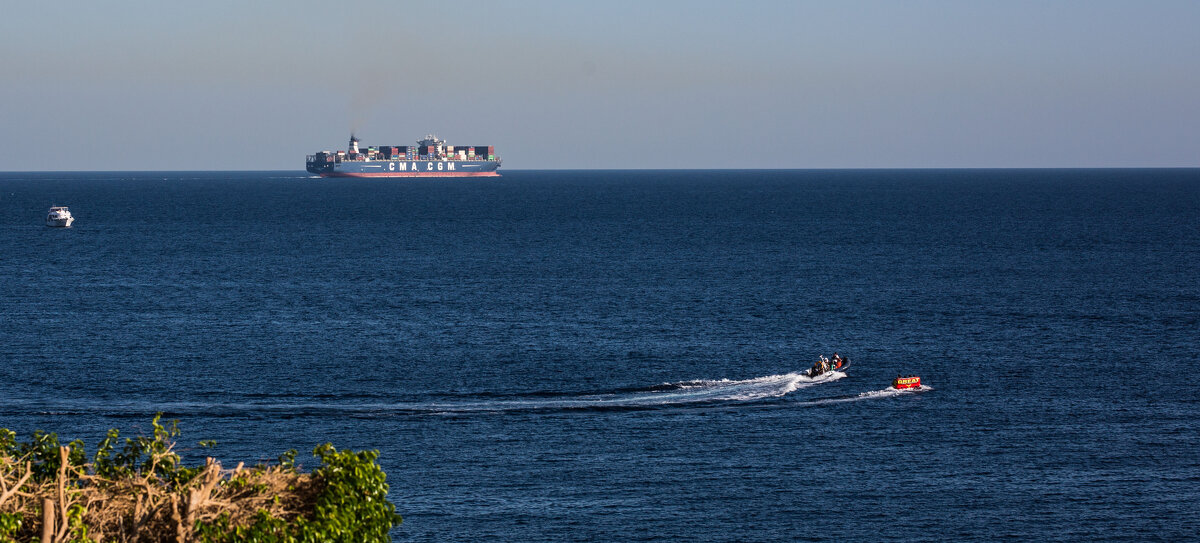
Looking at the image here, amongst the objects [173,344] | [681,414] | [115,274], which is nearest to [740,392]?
[681,414]

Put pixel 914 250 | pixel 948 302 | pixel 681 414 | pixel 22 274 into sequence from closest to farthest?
1. pixel 681 414
2. pixel 948 302
3. pixel 22 274
4. pixel 914 250

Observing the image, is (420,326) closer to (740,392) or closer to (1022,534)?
(740,392)

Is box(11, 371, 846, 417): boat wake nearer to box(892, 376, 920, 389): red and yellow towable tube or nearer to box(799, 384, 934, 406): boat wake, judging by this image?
box(799, 384, 934, 406): boat wake

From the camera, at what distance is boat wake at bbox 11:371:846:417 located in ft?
257

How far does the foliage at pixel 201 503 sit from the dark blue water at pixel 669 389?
29.6 m

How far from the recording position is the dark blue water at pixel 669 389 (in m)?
61.3

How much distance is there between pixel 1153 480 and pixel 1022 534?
11824 mm

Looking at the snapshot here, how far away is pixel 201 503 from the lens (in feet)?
82.3

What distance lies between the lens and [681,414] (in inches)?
3083

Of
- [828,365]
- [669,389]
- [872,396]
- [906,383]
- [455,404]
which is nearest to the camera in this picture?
Result: [455,404]

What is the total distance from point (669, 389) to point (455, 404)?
14.2 metres

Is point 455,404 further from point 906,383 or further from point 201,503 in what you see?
point 201,503

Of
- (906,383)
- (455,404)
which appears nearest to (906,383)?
(906,383)

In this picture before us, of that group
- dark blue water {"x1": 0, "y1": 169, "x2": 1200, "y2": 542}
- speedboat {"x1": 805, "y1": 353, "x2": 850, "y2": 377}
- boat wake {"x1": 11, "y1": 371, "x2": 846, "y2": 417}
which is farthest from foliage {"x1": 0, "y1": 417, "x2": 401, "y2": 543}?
speedboat {"x1": 805, "y1": 353, "x2": 850, "y2": 377}
